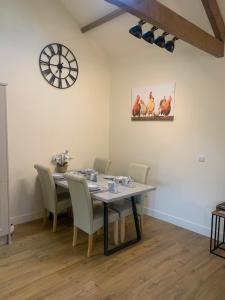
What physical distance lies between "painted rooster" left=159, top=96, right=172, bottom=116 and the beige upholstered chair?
1.92 meters

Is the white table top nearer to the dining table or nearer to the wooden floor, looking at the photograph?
the dining table

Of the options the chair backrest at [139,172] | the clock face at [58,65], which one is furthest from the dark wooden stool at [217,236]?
the clock face at [58,65]

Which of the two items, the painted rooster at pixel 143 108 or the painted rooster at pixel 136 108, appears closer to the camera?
the painted rooster at pixel 143 108

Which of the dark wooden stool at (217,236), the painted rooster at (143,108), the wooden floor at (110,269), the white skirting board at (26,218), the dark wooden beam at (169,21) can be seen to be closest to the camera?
the dark wooden beam at (169,21)

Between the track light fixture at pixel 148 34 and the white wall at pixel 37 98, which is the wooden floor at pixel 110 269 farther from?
the track light fixture at pixel 148 34

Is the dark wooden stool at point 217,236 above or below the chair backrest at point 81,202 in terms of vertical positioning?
below

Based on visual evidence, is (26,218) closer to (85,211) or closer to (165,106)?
(85,211)

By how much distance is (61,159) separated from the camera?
3.95m

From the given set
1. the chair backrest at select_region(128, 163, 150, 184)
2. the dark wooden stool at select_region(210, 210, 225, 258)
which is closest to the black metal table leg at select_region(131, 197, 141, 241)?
the chair backrest at select_region(128, 163, 150, 184)

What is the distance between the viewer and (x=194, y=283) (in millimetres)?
2381

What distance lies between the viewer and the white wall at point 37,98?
348cm

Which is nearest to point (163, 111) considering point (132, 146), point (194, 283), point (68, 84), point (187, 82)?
point (187, 82)

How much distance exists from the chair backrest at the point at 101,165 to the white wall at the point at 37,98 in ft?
0.74

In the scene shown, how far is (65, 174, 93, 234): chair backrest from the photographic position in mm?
2725
